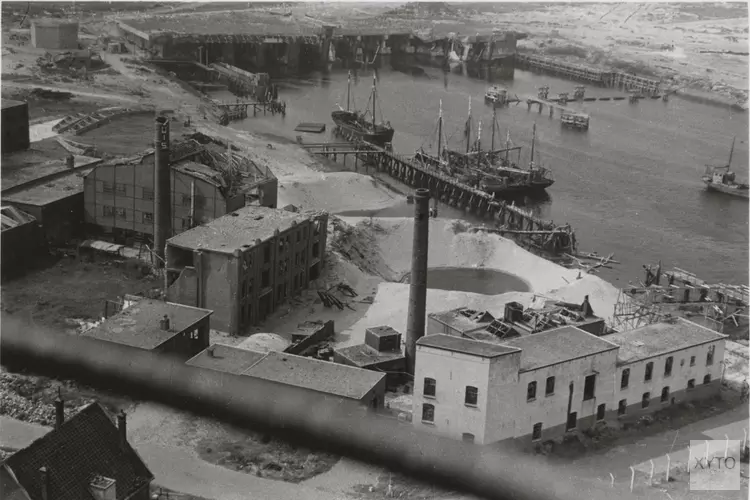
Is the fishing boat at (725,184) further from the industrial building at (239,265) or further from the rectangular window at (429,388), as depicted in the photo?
the rectangular window at (429,388)

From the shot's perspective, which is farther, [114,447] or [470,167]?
[470,167]

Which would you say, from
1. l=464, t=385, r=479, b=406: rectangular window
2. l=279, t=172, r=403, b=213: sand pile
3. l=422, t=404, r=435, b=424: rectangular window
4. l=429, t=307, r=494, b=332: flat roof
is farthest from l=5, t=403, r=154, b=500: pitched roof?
l=279, t=172, r=403, b=213: sand pile

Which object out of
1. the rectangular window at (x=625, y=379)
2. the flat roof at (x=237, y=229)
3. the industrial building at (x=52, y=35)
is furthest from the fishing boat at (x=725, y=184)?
the industrial building at (x=52, y=35)

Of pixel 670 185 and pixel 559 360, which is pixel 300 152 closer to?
pixel 670 185

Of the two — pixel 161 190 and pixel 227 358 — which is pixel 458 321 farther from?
pixel 161 190

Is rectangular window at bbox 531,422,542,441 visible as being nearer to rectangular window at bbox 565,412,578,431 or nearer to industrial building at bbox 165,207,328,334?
rectangular window at bbox 565,412,578,431

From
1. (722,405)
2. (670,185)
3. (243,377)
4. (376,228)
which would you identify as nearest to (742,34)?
(670,185)
